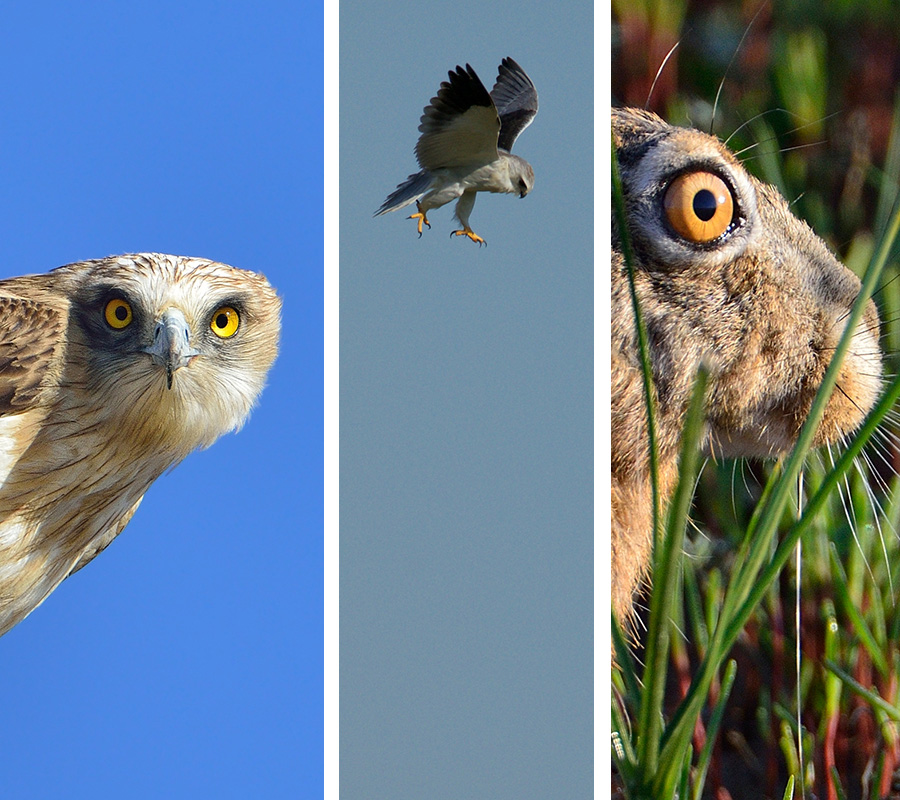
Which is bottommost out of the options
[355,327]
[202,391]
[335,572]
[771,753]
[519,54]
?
[771,753]

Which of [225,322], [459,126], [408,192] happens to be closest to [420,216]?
[408,192]

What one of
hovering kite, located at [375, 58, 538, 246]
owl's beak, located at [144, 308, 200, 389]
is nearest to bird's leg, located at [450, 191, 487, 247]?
hovering kite, located at [375, 58, 538, 246]

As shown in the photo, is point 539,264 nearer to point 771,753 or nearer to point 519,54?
point 519,54

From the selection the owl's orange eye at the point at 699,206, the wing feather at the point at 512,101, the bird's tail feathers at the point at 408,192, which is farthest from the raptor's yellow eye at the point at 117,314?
the owl's orange eye at the point at 699,206

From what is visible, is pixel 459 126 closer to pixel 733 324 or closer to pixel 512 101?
pixel 512 101

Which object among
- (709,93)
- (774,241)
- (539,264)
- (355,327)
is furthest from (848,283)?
(355,327)

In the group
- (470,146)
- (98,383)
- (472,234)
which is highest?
(470,146)

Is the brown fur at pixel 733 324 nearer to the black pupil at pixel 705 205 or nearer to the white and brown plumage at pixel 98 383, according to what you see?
the black pupil at pixel 705 205
